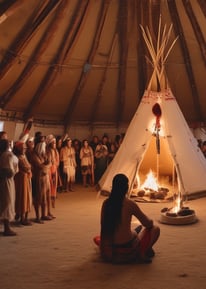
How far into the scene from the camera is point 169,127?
619cm

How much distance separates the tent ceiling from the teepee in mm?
589

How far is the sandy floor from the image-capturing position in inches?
114

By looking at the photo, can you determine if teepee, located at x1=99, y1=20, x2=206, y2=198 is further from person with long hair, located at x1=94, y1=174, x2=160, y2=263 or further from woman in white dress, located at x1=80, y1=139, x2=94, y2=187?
person with long hair, located at x1=94, y1=174, x2=160, y2=263

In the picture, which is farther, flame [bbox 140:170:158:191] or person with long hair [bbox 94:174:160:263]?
flame [bbox 140:170:158:191]

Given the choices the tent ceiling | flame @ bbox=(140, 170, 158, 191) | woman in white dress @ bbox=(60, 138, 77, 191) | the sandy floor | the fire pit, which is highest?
the tent ceiling

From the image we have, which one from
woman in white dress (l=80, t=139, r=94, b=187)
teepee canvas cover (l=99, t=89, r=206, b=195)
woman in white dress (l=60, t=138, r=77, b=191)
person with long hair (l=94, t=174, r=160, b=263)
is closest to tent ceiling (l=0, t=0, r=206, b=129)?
teepee canvas cover (l=99, t=89, r=206, b=195)

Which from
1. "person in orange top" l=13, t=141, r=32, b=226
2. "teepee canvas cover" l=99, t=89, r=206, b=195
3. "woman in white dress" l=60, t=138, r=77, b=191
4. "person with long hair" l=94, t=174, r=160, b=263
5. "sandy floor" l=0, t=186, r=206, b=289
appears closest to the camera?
"sandy floor" l=0, t=186, r=206, b=289

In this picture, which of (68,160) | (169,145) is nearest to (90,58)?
(68,160)

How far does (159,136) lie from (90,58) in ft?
7.80

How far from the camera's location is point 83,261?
11.2 feet

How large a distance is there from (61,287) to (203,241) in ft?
5.96

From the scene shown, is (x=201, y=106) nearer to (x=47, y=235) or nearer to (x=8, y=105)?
(x=8, y=105)

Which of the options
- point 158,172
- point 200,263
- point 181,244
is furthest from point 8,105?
point 200,263

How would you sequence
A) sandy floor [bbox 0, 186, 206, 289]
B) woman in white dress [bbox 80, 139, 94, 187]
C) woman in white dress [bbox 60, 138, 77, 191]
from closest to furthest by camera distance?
sandy floor [bbox 0, 186, 206, 289], woman in white dress [bbox 60, 138, 77, 191], woman in white dress [bbox 80, 139, 94, 187]
